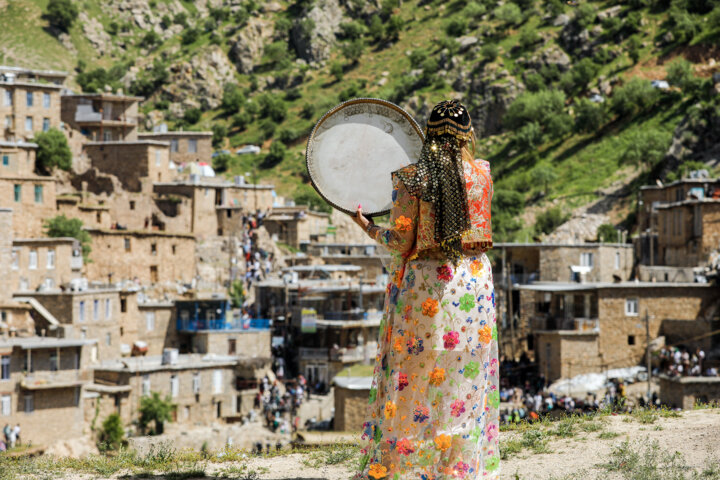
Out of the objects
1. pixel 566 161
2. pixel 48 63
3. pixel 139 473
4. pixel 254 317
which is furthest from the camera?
pixel 48 63

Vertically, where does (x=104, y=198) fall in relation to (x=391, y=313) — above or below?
above

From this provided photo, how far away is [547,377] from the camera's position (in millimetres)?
39938

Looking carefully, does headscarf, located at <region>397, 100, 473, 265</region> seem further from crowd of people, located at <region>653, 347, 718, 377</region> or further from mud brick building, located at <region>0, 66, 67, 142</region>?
mud brick building, located at <region>0, 66, 67, 142</region>

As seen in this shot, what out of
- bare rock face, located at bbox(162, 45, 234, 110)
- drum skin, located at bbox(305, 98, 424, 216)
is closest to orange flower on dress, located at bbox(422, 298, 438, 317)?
drum skin, located at bbox(305, 98, 424, 216)

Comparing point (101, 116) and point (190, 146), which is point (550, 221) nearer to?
point (190, 146)

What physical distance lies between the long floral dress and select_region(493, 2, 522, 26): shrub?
10905 cm

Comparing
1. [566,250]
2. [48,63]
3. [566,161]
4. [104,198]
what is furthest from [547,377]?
[48,63]

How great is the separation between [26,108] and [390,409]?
188 feet

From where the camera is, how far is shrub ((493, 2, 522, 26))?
114m

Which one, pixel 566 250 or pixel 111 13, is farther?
pixel 111 13

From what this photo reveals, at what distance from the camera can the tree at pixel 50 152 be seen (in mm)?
57781

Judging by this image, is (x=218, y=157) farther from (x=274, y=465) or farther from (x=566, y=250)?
(x=274, y=465)

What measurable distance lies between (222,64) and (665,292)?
8783 centimetres

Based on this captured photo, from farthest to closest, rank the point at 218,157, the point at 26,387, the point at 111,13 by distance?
the point at 111,13 → the point at 218,157 → the point at 26,387
